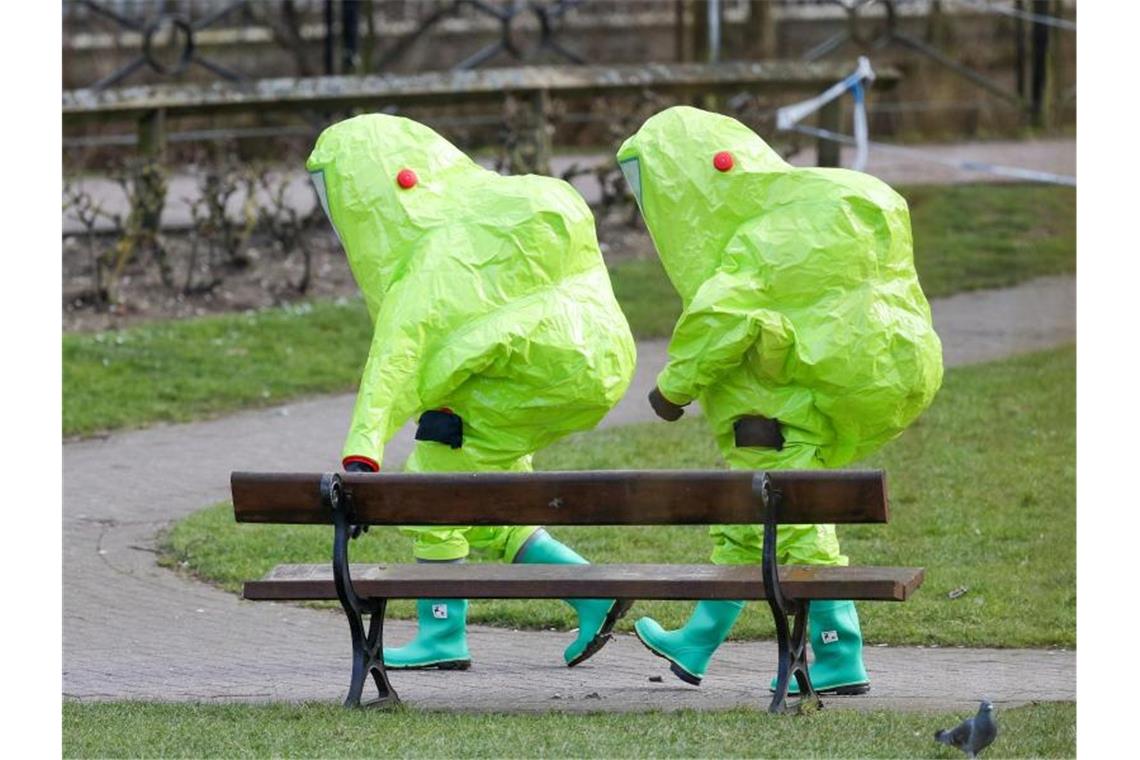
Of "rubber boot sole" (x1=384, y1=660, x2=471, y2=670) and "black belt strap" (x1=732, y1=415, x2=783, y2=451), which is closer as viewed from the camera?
"black belt strap" (x1=732, y1=415, x2=783, y2=451)

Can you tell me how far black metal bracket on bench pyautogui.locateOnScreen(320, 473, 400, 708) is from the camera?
6082 mm

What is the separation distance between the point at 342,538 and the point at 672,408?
1.07 metres

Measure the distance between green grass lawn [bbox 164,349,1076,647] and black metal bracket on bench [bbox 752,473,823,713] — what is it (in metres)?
1.25

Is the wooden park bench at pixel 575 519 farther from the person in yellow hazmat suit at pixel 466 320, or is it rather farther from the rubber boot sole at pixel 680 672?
the rubber boot sole at pixel 680 672

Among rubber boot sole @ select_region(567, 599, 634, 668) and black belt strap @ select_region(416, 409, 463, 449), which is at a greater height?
black belt strap @ select_region(416, 409, 463, 449)

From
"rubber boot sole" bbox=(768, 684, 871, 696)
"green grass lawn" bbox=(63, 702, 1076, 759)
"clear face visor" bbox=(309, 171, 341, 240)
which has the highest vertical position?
"clear face visor" bbox=(309, 171, 341, 240)

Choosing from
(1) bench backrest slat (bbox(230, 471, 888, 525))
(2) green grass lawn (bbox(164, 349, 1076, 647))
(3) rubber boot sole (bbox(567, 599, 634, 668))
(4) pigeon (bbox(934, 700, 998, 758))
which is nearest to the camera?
(4) pigeon (bbox(934, 700, 998, 758))

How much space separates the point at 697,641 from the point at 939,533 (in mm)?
2536

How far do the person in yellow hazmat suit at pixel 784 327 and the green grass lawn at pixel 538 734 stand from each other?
607 mm

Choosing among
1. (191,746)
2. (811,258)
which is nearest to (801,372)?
(811,258)

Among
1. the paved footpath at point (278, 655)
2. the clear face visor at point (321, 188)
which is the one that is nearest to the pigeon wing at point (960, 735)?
the paved footpath at point (278, 655)

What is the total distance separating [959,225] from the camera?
15.3 meters

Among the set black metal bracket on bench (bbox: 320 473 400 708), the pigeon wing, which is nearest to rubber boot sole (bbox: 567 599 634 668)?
black metal bracket on bench (bbox: 320 473 400 708)

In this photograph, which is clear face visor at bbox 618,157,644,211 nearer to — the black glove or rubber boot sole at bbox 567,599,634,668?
the black glove
